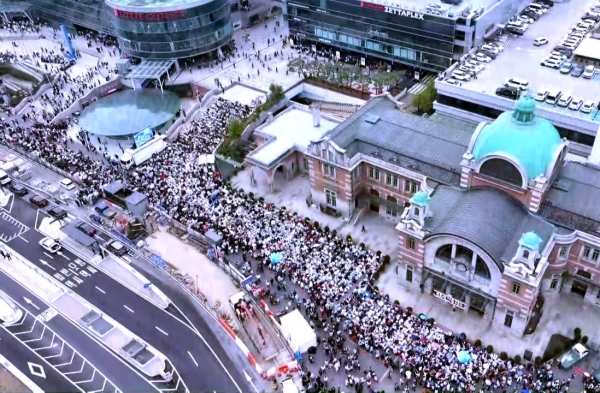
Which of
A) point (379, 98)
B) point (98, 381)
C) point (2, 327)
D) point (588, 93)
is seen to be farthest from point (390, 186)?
point (2, 327)

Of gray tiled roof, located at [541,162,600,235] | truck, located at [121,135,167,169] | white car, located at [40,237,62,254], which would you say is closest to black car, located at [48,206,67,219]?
white car, located at [40,237,62,254]

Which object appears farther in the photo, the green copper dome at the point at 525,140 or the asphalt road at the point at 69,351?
the asphalt road at the point at 69,351

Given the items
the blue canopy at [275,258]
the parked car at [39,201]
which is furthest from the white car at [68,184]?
the blue canopy at [275,258]

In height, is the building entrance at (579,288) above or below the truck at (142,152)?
below

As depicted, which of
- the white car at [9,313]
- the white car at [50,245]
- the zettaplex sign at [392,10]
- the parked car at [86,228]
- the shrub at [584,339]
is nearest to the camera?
the shrub at [584,339]

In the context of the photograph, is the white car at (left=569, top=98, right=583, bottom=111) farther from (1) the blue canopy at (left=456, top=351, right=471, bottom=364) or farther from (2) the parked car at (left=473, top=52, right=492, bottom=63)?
(1) the blue canopy at (left=456, top=351, right=471, bottom=364)

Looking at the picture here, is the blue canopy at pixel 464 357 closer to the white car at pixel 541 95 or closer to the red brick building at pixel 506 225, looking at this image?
the red brick building at pixel 506 225

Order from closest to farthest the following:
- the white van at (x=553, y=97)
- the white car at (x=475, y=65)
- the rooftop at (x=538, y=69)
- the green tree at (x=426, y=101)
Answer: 1. the white van at (x=553, y=97)
2. the rooftop at (x=538, y=69)
3. the green tree at (x=426, y=101)
4. the white car at (x=475, y=65)
